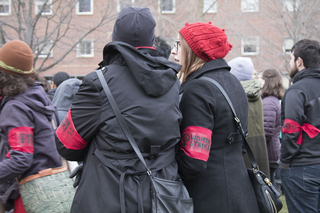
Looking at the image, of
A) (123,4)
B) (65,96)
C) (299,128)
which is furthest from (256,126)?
(123,4)

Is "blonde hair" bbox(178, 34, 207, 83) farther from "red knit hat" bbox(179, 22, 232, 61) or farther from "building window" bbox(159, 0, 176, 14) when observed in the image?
"building window" bbox(159, 0, 176, 14)

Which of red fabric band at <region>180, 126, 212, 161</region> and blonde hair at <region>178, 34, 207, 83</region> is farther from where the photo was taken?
blonde hair at <region>178, 34, 207, 83</region>

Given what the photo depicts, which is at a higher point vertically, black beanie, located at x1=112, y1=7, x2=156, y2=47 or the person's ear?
black beanie, located at x1=112, y1=7, x2=156, y2=47

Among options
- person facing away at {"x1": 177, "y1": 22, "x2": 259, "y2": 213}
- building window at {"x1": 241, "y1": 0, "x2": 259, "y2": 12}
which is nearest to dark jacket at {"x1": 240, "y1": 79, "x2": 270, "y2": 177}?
person facing away at {"x1": 177, "y1": 22, "x2": 259, "y2": 213}

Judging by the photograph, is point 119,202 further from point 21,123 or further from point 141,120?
point 21,123

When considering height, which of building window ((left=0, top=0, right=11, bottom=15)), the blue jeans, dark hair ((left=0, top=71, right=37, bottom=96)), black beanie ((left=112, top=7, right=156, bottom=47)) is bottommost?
the blue jeans

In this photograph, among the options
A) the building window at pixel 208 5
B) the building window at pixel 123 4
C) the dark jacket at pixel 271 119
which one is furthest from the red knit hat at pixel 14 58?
the building window at pixel 208 5

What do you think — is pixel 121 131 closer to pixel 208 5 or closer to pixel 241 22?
pixel 241 22

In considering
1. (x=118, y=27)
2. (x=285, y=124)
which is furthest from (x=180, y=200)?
(x=285, y=124)

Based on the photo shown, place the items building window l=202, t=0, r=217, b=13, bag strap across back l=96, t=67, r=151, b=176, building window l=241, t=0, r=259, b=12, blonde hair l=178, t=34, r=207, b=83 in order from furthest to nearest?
1. building window l=241, t=0, r=259, b=12
2. building window l=202, t=0, r=217, b=13
3. blonde hair l=178, t=34, r=207, b=83
4. bag strap across back l=96, t=67, r=151, b=176

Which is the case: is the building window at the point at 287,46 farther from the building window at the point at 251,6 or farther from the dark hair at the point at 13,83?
the dark hair at the point at 13,83

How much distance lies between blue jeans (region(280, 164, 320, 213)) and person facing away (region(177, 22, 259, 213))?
112 cm

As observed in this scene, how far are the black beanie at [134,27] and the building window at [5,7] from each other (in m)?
6.53

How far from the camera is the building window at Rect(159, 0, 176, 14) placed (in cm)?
1355
